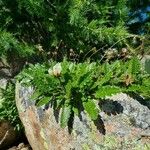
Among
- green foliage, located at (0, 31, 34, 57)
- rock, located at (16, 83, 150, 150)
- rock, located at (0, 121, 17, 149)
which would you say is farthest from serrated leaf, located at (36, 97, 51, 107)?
rock, located at (0, 121, 17, 149)

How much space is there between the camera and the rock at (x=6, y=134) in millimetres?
5348

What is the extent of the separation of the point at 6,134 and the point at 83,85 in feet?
5.21

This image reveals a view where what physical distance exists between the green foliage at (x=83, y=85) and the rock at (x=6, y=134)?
1.11 meters

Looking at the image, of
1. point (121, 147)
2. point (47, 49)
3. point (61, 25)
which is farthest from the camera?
point (47, 49)

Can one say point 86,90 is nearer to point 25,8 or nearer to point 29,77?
point 29,77

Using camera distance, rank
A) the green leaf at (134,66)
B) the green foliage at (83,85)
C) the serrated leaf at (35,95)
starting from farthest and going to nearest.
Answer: the serrated leaf at (35,95) < the green leaf at (134,66) < the green foliage at (83,85)

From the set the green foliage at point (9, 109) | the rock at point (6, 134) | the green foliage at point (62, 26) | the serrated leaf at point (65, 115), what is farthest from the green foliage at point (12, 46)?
the serrated leaf at point (65, 115)

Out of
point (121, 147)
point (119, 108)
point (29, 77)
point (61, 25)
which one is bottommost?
point (121, 147)

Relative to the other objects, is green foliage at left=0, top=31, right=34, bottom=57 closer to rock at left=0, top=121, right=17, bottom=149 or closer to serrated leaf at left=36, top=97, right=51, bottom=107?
rock at left=0, top=121, right=17, bottom=149

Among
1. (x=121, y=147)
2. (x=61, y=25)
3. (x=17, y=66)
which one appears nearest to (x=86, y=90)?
(x=121, y=147)

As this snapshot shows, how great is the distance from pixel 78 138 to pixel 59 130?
208 mm

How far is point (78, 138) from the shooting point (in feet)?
13.9

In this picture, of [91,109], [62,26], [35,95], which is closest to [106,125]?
[91,109]

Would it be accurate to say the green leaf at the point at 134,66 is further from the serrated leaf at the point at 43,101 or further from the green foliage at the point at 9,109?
the green foliage at the point at 9,109
